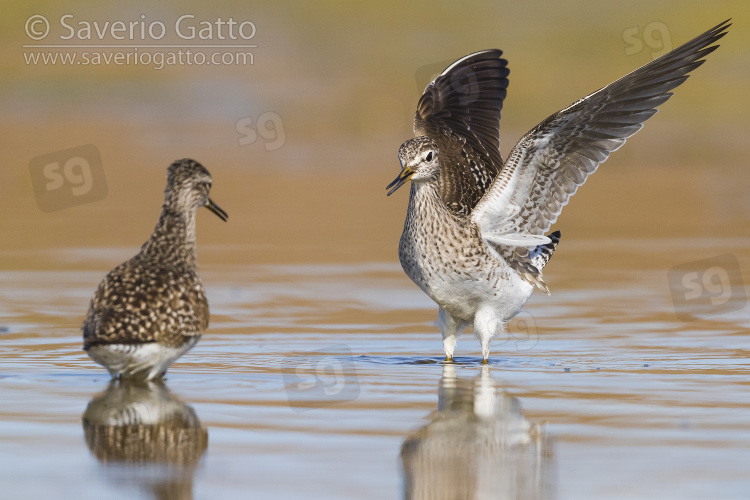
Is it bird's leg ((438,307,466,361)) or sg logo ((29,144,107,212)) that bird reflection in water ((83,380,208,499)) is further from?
sg logo ((29,144,107,212))

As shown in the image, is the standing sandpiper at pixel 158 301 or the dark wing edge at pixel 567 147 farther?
the dark wing edge at pixel 567 147

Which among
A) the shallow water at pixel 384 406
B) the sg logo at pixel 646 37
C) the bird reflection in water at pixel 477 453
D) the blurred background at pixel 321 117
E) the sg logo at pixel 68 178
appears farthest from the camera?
the sg logo at pixel 646 37

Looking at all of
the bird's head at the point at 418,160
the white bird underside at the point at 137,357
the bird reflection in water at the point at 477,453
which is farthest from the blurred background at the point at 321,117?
the bird reflection in water at the point at 477,453

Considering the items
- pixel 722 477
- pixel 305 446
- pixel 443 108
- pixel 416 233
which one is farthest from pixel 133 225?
pixel 722 477

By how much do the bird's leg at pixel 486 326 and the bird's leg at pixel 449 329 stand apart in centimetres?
17

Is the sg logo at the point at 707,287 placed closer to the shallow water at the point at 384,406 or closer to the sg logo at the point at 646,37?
the shallow water at the point at 384,406

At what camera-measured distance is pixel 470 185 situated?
1073 cm

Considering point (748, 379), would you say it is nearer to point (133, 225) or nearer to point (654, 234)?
point (654, 234)

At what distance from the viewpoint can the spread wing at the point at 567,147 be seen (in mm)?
9305

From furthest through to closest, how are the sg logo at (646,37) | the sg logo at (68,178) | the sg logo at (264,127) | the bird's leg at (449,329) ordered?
the sg logo at (646,37), the sg logo at (264,127), the sg logo at (68,178), the bird's leg at (449,329)

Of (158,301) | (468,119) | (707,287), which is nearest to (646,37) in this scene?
(707,287)

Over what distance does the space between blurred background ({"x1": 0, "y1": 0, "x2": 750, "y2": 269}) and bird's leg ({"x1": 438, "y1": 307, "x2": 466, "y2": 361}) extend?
5.10 m

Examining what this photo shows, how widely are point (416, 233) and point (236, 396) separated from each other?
2.48m

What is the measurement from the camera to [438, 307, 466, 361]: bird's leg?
9.45 m
